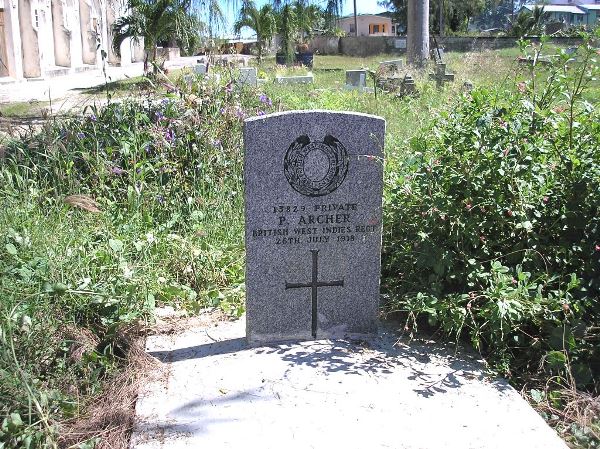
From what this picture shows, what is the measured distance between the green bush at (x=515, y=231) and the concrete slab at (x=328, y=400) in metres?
0.27

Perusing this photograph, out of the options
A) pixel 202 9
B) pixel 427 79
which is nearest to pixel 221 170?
pixel 202 9

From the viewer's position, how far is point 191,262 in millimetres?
4684

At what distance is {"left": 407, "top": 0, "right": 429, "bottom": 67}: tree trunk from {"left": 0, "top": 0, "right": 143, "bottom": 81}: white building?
912 centimetres

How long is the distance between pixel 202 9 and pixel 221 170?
18.8 ft

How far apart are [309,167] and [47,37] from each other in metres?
27.3

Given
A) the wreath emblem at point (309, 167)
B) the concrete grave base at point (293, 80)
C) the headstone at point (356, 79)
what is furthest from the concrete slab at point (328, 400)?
the concrete grave base at point (293, 80)

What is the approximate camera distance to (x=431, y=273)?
12.8ft

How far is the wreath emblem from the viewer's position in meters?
3.67

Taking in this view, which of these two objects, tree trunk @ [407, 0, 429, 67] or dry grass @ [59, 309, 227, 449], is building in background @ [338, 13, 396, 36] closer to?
tree trunk @ [407, 0, 429, 67]

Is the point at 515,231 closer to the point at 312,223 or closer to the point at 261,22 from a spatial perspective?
the point at 312,223

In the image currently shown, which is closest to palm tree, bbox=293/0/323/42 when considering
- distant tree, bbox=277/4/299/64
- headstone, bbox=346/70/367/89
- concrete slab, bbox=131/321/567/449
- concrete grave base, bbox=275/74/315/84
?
distant tree, bbox=277/4/299/64

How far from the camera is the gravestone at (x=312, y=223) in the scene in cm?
365

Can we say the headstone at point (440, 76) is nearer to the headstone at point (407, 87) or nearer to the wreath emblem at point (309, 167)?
the headstone at point (407, 87)

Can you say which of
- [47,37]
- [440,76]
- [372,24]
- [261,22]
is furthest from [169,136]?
[372,24]
